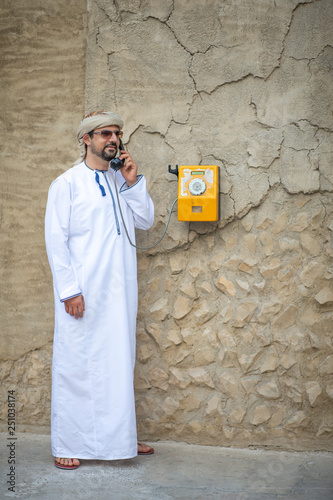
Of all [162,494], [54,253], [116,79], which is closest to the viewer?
[162,494]

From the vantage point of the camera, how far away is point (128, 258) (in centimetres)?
315

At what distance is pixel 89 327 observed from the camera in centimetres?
302

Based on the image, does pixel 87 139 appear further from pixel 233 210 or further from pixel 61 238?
pixel 233 210

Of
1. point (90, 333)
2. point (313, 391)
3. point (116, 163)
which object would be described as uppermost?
point (116, 163)

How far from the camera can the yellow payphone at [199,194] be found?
312cm

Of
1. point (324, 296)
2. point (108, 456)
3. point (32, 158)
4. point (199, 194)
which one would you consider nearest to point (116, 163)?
point (199, 194)

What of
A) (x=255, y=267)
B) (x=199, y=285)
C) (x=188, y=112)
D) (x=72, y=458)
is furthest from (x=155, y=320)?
(x=188, y=112)

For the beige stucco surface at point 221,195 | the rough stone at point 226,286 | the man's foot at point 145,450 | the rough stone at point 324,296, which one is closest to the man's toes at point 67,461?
the man's foot at point 145,450

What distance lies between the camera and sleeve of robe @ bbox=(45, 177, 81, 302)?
297 centimetres

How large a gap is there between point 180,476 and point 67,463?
60 cm

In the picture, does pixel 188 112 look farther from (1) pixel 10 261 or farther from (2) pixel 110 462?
(2) pixel 110 462

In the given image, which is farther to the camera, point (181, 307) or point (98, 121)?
point (181, 307)

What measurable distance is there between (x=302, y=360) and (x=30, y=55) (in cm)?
242

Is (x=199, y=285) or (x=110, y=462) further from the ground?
(x=199, y=285)
